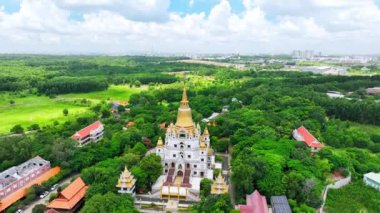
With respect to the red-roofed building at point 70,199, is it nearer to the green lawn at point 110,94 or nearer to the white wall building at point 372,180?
the white wall building at point 372,180

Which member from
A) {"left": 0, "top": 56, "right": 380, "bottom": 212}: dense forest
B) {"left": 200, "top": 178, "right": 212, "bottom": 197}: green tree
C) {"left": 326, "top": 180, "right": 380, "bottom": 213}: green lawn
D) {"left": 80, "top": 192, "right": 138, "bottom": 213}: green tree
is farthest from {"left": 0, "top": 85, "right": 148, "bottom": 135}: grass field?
{"left": 326, "top": 180, "right": 380, "bottom": 213}: green lawn

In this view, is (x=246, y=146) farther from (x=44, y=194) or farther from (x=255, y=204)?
(x=44, y=194)

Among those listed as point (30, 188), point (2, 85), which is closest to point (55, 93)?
point (2, 85)

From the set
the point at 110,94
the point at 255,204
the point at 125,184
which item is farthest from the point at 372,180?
the point at 110,94

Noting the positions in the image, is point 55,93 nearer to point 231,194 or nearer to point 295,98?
point 295,98

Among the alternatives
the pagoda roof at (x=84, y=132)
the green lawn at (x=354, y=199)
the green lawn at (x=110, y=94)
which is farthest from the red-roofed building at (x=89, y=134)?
the green lawn at (x=110, y=94)

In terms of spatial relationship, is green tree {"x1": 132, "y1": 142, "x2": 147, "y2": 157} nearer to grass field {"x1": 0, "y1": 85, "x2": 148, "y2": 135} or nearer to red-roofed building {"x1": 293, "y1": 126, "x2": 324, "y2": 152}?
red-roofed building {"x1": 293, "y1": 126, "x2": 324, "y2": 152}
